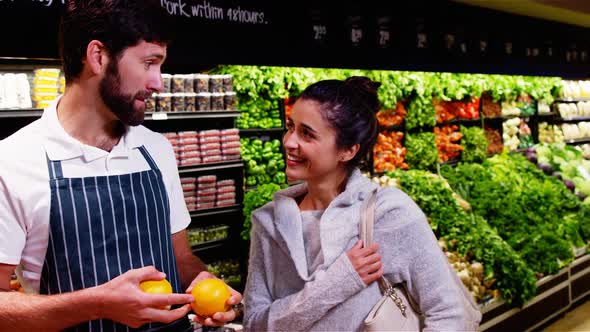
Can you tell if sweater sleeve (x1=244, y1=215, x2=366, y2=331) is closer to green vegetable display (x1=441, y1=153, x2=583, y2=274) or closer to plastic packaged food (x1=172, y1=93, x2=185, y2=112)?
plastic packaged food (x1=172, y1=93, x2=185, y2=112)

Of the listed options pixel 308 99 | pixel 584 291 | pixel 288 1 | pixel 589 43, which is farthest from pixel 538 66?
pixel 308 99

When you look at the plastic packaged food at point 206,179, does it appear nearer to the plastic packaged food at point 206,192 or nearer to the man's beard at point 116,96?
the plastic packaged food at point 206,192

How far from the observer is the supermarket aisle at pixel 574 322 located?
646cm

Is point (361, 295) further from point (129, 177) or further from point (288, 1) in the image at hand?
point (288, 1)

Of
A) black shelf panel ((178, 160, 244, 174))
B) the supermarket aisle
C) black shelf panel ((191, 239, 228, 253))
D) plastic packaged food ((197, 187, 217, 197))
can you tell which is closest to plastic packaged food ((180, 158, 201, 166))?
black shelf panel ((178, 160, 244, 174))

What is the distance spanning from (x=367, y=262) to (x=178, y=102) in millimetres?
4057

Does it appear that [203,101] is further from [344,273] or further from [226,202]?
[344,273]

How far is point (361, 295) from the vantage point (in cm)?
231

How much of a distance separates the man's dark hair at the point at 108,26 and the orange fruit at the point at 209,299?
2.40 ft

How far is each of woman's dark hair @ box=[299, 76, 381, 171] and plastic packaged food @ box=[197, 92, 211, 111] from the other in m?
3.66

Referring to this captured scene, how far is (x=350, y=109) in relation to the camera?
2.51 metres

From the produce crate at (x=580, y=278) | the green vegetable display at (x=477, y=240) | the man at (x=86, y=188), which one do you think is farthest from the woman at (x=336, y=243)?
the produce crate at (x=580, y=278)

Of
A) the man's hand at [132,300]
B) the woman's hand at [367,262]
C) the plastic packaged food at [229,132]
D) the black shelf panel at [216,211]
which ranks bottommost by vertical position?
the black shelf panel at [216,211]

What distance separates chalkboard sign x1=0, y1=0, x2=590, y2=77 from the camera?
132 inches
